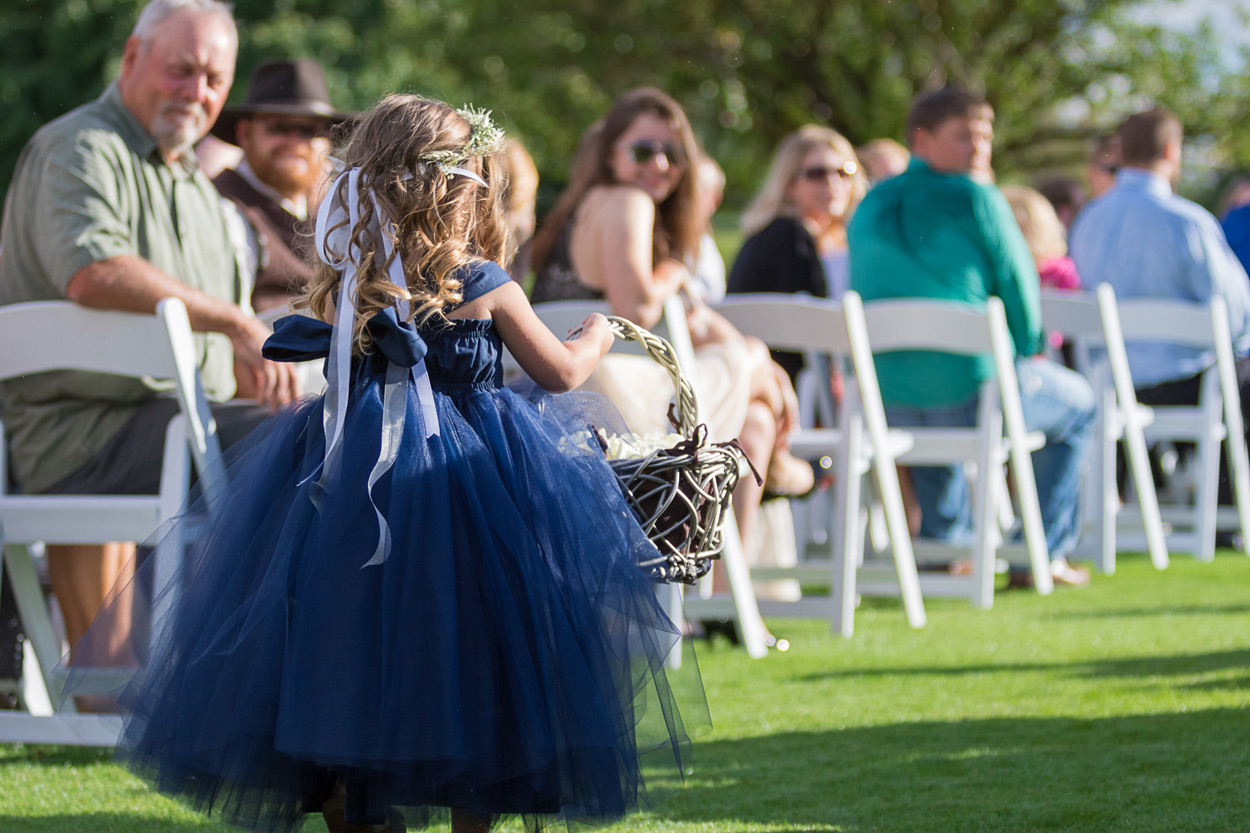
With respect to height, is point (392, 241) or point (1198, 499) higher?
point (392, 241)

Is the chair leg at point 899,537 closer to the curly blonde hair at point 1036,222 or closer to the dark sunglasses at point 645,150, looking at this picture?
the dark sunglasses at point 645,150

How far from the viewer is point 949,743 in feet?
12.0

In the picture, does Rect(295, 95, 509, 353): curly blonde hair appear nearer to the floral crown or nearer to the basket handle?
the floral crown

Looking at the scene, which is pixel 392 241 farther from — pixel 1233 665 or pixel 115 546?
pixel 1233 665

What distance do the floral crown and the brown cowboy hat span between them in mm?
3152

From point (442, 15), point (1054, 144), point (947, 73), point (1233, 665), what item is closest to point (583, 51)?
point (442, 15)

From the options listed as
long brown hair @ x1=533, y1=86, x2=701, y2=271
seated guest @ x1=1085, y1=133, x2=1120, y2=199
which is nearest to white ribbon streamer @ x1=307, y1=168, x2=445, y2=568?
long brown hair @ x1=533, y1=86, x2=701, y2=271

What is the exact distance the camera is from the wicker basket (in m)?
2.73

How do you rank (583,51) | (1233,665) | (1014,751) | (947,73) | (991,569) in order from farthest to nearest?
(583,51)
(947,73)
(991,569)
(1233,665)
(1014,751)

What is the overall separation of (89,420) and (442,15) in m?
24.5

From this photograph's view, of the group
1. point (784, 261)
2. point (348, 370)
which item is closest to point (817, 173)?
point (784, 261)

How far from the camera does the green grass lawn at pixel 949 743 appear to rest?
120 inches

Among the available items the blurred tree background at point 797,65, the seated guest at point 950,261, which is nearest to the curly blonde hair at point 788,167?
the seated guest at point 950,261

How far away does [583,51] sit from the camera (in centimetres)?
2491
